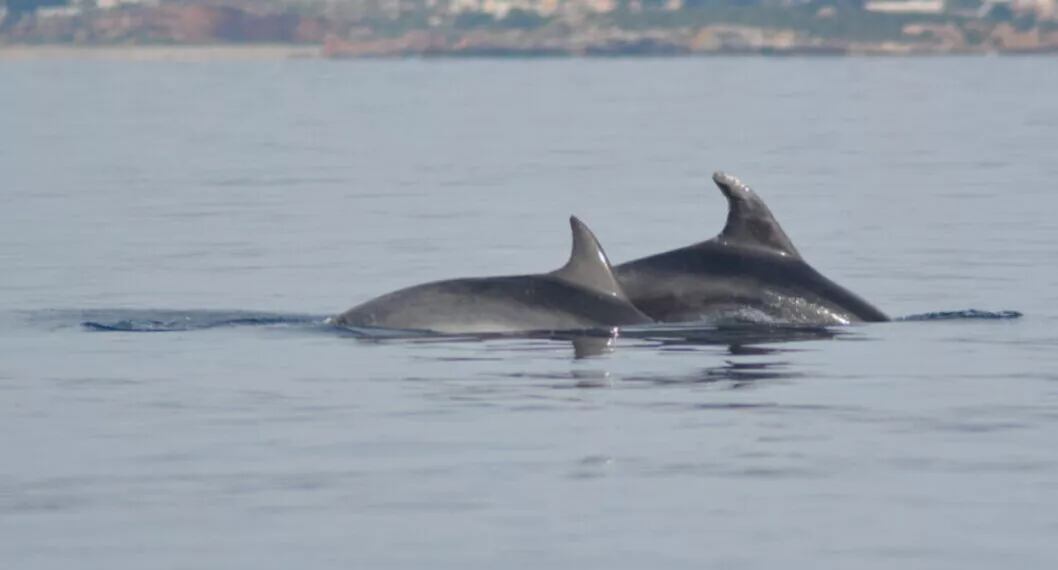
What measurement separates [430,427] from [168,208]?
2321 cm

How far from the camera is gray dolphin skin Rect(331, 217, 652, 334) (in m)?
21.9

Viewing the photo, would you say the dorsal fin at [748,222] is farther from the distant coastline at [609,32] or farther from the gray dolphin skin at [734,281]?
the distant coastline at [609,32]

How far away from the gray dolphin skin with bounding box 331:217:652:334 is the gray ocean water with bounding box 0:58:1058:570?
472mm

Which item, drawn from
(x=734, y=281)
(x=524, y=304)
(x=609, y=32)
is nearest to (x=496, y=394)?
(x=524, y=304)

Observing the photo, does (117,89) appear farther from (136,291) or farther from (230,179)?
(136,291)

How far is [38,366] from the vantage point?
20.8 metres

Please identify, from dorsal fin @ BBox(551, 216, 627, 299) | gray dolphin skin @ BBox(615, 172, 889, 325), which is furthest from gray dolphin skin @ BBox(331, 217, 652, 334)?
gray dolphin skin @ BBox(615, 172, 889, 325)

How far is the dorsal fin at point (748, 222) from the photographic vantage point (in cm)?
2197

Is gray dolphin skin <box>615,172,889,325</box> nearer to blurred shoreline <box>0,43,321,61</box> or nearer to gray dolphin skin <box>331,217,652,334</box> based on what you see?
gray dolphin skin <box>331,217,652,334</box>

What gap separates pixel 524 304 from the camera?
21938 mm

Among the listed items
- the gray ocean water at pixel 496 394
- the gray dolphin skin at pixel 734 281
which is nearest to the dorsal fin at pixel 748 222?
the gray dolphin skin at pixel 734 281

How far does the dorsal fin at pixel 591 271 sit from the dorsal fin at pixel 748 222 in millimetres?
1057

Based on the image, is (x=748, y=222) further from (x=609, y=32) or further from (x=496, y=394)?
(x=609, y=32)

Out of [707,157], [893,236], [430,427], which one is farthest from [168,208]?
[430,427]
